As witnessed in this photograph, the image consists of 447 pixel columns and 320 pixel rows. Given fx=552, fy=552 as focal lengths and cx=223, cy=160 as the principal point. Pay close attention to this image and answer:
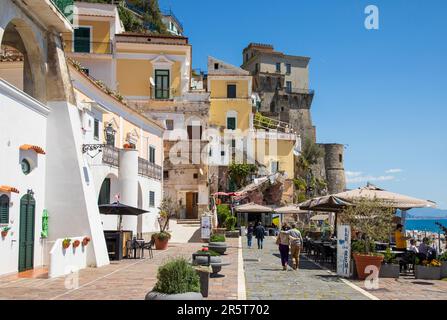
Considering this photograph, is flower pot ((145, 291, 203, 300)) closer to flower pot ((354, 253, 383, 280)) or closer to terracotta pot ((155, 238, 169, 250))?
flower pot ((354, 253, 383, 280))

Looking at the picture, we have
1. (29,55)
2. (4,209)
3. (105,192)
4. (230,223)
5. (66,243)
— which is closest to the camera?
(4,209)

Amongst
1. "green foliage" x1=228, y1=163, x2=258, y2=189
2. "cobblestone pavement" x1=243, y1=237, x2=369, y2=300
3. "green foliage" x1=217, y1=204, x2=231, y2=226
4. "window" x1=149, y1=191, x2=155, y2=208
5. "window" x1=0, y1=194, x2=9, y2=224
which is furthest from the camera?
"green foliage" x1=228, y1=163, x2=258, y2=189

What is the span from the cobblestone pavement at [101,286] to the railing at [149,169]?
12257 mm

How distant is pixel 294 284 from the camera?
14250 millimetres

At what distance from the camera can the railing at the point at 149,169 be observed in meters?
29.2

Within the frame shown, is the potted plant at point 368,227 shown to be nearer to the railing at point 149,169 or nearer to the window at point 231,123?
the railing at point 149,169

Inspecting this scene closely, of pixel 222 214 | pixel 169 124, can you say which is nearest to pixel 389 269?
pixel 222 214

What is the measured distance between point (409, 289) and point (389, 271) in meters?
2.30

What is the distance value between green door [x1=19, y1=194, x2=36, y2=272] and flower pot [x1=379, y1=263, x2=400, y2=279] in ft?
33.2

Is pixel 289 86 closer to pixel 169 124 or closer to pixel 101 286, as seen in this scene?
pixel 169 124

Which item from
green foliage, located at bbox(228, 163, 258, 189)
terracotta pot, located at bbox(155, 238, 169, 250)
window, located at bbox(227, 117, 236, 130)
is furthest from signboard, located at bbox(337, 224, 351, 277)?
window, located at bbox(227, 117, 236, 130)

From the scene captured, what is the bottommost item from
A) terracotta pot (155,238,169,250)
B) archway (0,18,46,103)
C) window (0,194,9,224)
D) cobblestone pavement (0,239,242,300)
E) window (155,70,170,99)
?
cobblestone pavement (0,239,242,300)

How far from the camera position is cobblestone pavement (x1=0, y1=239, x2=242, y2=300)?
1168 cm
